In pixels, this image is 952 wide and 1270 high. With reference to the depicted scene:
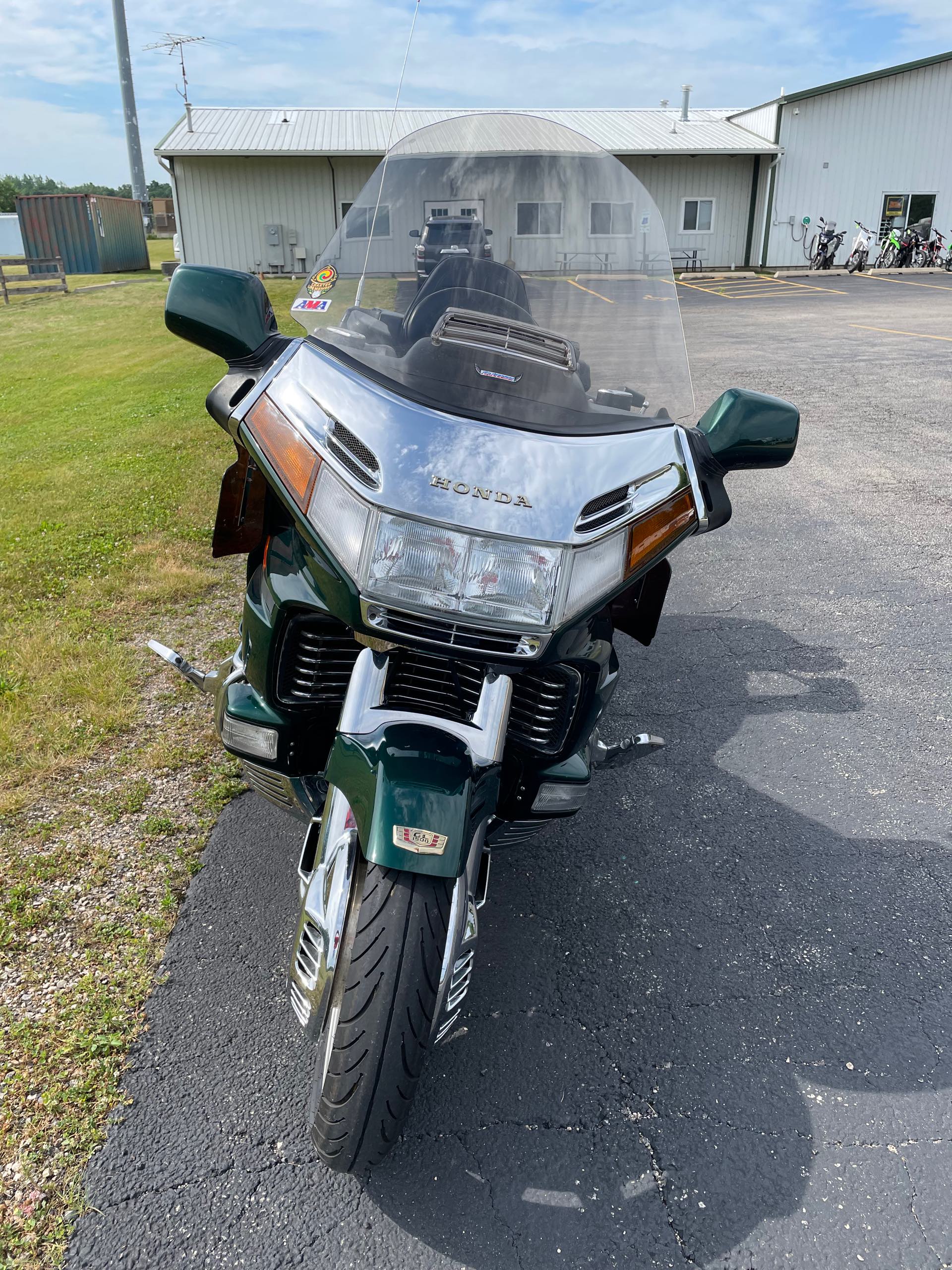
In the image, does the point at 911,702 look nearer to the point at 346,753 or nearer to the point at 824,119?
the point at 346,753

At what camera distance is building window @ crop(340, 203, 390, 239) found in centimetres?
282

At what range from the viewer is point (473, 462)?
1899 mm

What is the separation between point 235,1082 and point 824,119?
33.8 metres

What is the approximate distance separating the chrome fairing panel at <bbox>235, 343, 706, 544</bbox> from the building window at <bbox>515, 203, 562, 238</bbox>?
0.92 metres

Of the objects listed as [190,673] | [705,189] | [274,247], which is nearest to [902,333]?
[190,673]

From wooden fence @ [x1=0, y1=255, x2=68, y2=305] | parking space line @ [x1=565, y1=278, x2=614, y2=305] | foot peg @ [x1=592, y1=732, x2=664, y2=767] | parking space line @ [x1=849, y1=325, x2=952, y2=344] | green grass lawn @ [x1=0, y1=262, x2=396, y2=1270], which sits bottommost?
green grass lawn @ [x1=0, y1=262, x2=396, y2=1270]

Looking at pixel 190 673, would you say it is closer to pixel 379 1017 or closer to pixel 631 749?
pixel 631 749

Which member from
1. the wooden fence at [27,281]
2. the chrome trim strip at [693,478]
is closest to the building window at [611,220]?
the chrome trim strip at [693,478]

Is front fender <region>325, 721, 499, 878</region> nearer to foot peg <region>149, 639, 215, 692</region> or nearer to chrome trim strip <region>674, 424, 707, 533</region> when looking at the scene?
chrome trim strip <region>674, 424, 707, 533</region>

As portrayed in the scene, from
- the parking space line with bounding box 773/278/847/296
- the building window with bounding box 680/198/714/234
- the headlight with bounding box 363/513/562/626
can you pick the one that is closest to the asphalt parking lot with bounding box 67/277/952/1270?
the headlight with bounding box 363/513/562/626

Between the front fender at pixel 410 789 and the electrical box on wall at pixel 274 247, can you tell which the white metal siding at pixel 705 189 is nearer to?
the electrical box on wall at pixel 274 247

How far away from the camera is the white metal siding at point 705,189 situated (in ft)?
96.2

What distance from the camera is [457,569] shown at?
184 cm

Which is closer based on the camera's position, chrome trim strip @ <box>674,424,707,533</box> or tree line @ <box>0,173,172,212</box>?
chrome trim strip @ <box>674,424,707,533</box>
